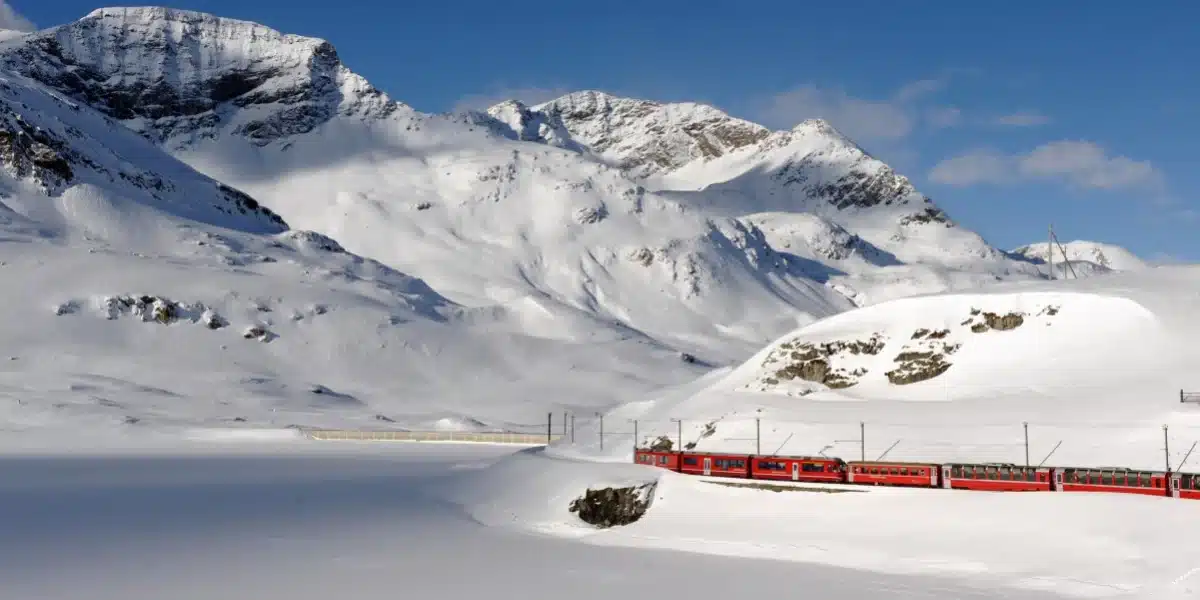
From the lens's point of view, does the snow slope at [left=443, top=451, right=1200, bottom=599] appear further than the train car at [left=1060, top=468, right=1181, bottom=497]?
No

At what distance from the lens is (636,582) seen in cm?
3625

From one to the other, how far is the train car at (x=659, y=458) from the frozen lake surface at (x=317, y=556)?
34.7 feet

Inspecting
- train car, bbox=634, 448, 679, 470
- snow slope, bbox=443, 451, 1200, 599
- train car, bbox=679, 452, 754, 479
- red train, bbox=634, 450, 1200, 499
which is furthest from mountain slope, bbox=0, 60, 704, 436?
snow slope, bbox=443, 451, 1200, 599

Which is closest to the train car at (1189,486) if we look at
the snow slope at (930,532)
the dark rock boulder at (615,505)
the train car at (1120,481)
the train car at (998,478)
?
the train car at (1120,481)

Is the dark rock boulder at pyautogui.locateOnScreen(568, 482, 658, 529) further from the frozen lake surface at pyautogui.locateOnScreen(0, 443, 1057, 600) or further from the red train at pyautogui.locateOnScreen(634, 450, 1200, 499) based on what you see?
the red train at pyautogui.locateOnScreen(634, 450, 1200, 499)

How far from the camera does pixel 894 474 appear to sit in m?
48.2

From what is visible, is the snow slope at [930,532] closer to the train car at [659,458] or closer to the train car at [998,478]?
the train car at [998,478]

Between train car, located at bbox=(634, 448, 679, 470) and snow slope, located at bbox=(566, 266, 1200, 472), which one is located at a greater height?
snow slope, located at bbox=(566, 266, 1200, 472)

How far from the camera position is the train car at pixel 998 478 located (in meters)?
44.2

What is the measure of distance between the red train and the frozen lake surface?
32.3 ft

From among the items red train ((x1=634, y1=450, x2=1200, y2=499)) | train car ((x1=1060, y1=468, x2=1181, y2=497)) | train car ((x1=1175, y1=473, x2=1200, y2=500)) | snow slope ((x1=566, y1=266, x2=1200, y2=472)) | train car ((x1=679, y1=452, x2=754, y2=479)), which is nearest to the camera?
train car ((x1=1175, y1=473, x2=1200, y2=500))

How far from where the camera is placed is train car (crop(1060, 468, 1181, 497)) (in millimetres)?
41188

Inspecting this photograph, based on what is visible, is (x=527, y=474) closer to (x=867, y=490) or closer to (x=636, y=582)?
(x=867, y=490)

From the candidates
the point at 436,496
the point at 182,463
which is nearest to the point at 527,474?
the point at 436,496
